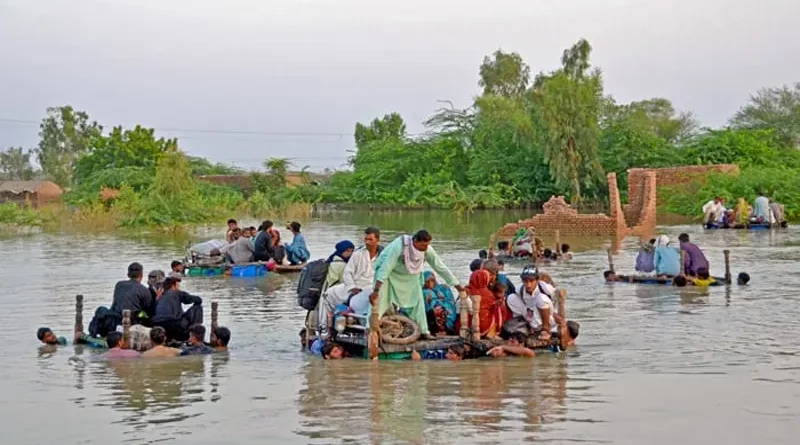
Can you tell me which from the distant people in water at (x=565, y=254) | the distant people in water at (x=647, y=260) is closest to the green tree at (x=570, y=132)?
the distant people in water at (x=565, y=254)

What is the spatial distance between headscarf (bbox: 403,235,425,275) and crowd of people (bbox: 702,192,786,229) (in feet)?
83.6

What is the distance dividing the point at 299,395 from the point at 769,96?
6360 cm

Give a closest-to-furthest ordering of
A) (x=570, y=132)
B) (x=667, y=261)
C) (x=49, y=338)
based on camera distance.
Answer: (x=49, y=338)
(x=667, y=261)
(x=570, y=132)

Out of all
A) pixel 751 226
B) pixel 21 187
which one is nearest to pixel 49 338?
pixel 751 226

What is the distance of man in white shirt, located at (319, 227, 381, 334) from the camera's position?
38.6ft

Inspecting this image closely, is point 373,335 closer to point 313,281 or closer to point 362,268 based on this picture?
point 362,268

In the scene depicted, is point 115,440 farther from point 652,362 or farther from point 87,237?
point 87,237

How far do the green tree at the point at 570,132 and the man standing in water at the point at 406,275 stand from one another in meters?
41.5

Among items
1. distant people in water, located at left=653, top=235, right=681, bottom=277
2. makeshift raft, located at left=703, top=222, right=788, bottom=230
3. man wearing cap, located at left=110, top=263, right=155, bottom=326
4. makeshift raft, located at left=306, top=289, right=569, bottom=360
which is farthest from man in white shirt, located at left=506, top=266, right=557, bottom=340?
makeshift raft, located at left=703, top=222, right=788, bottom=230

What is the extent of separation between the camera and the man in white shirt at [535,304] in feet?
38.4

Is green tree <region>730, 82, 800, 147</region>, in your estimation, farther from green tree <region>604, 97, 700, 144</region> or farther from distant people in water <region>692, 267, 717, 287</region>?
distant people in water <region>692, 267, 717, 287</region>

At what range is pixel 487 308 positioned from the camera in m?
11.9

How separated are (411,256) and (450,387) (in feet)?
5.31

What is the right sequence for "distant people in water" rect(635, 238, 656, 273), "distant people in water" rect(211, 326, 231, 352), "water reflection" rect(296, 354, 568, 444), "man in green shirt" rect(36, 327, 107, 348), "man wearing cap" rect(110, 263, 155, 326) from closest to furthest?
1. "water reflection" rect(296, 354, 568, 444)
2. "man wearing cap" rect(110, 263, 155, 326)
3. "distant people in water" rect(211, 326, 231, 352)
4. "man in green shirt" rect(36, 327, 107, 348)
5. "distant people in water" rect(635, 238, 656, 273)
